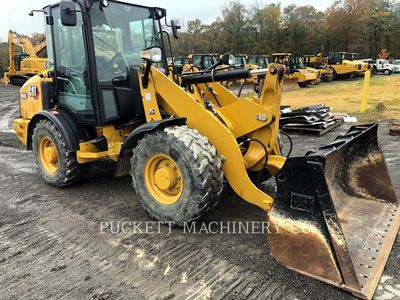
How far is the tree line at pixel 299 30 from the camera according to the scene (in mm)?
49219

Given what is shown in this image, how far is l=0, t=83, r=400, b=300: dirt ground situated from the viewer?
2.51m

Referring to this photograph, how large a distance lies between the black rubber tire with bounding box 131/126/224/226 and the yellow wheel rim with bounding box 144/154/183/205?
0.24 feet

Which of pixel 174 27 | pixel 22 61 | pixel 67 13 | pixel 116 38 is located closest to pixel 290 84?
pixel 174 27

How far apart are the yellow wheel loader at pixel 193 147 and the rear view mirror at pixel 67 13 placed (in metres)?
0.01

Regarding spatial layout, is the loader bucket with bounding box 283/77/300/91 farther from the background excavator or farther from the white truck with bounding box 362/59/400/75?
the white truck with bounding box 362/59/400/75

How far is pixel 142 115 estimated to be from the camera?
4.14 meters

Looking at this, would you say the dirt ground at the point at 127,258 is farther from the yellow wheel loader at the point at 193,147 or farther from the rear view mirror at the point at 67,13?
the rear view mirror at the point at 67,13

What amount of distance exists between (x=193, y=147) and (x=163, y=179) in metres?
0.51

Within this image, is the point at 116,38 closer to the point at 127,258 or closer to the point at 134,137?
the point at 134,137

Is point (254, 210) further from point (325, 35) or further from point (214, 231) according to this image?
point (325, 35)

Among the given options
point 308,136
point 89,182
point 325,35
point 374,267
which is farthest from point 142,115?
point 325,35

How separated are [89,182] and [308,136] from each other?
5033 mm

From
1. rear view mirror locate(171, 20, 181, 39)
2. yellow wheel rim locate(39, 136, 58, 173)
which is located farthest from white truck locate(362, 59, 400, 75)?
yellow wheel rim locate(39, 136, 58, 173)

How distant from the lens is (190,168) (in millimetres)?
3064
